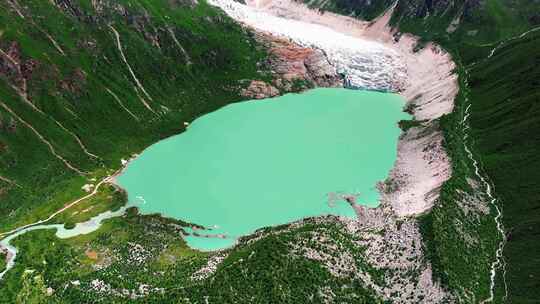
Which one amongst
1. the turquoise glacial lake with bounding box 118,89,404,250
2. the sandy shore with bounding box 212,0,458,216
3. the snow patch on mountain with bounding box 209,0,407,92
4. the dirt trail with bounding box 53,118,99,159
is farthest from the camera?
the snow patch on mountain with bounding box 209,0,407,92

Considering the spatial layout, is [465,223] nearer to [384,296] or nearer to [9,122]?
[384,296]

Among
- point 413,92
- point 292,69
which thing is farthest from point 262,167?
point 413,92

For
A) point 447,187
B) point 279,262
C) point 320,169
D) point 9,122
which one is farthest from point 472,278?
point 9,122

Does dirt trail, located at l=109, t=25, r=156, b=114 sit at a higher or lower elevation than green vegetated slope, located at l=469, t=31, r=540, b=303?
lower

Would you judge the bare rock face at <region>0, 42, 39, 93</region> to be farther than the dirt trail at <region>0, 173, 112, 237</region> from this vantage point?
Yes

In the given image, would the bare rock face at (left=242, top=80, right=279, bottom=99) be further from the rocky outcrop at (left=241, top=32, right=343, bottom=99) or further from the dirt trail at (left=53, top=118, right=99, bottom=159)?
the dirt trail at (left=53, top=118, right=99, bottom=159)

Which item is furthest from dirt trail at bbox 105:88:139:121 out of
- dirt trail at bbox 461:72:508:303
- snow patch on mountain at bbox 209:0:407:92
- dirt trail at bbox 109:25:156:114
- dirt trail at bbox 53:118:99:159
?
dirt trail at bbox 461:72:508:303

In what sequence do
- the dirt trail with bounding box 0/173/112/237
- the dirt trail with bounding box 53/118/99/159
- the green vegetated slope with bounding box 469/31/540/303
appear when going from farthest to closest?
the dirt trail with bounding box 53/118/99/159, the dirt trail with bounding box 0/173/112/237, the green vegetated slope with bounding box 469/31/540/303
